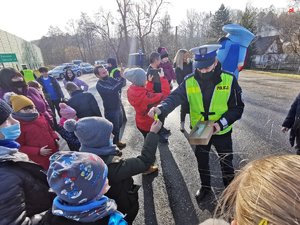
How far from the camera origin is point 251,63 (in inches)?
1313

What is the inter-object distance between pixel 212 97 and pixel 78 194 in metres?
1.86

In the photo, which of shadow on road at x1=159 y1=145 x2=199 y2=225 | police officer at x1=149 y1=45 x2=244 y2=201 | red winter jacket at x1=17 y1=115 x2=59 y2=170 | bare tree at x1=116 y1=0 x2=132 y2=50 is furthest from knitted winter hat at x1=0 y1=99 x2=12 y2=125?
bare tree at x1=116 y1=0 x2=132 y2=50

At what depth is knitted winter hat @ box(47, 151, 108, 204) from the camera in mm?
1238

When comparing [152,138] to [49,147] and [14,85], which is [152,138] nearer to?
A: [49,147]

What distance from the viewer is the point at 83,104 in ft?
13.2

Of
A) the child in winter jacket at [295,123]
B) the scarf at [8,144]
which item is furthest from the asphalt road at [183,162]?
the scarf at [8,144]

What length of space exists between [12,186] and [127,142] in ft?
13.8

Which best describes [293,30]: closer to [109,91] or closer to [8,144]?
[109,91]

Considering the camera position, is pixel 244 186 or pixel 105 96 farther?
pixel 105 96

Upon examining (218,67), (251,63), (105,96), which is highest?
(218,67)

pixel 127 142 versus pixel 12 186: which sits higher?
pixel 12 186

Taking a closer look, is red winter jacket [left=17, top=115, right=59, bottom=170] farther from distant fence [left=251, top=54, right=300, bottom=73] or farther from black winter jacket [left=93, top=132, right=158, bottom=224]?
distant fence [left=251, top=54, right=300, bottom=73]

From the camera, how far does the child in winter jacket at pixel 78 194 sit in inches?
48.7

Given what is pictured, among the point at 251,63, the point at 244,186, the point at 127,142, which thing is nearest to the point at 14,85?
the point at 127,142
